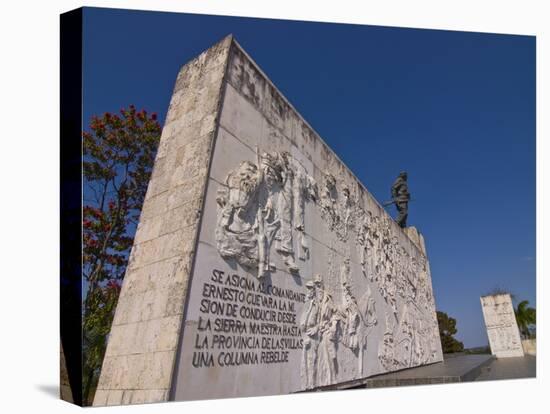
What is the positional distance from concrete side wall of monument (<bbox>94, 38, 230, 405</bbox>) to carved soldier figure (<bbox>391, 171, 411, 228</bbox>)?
11.6m

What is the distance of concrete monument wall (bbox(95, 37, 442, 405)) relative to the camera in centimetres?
482

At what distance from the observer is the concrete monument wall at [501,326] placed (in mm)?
17391

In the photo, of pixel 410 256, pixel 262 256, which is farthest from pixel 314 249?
pixel 410 256

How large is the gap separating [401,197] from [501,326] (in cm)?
605

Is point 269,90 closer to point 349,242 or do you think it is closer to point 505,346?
point 349,242

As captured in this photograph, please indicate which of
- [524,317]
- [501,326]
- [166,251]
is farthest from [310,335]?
[524,317]

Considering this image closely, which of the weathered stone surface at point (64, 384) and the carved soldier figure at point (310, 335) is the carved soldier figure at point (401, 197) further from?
the weathered stone surface at point (64, 384)

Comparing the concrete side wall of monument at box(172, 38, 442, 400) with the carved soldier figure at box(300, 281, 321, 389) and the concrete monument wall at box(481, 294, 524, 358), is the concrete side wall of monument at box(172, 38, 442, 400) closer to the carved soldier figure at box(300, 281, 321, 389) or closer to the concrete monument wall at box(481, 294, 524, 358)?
the carved soldier figure at box(300, 281, 321, 389)

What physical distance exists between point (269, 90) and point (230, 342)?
11.4ft

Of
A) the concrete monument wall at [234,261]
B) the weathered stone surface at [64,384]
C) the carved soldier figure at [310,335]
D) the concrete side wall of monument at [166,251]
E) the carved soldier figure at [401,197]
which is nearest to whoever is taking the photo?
the concrete side wall of monument at [166,251]

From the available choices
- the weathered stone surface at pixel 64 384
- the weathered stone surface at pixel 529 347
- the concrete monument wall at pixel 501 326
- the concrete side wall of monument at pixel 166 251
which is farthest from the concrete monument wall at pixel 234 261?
the weathered stone surface at pixel 529 347

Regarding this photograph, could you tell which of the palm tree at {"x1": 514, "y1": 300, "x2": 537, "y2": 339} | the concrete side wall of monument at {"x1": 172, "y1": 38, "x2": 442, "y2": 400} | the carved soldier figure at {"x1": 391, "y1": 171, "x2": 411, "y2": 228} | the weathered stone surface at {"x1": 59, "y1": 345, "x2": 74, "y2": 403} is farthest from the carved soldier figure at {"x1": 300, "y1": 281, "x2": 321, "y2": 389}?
the palm tree at {"x1": 514, "y1": 300, "x2": 537, "y2": 339}

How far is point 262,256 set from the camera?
19.2 feet

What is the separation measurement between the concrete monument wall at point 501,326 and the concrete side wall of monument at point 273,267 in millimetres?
9569
